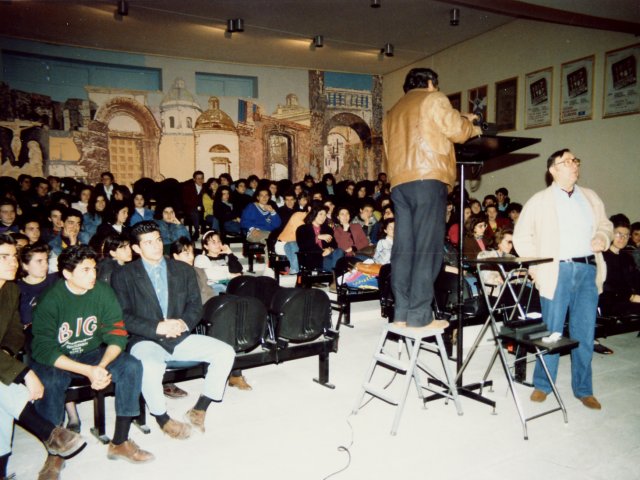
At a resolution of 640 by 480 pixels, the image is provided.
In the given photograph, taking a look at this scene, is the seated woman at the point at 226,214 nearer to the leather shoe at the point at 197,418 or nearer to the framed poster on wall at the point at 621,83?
the leather shoe at the point at 197,418

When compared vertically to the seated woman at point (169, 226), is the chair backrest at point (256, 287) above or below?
below

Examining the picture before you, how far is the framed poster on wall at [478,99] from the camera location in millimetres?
11270

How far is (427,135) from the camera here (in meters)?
2.60

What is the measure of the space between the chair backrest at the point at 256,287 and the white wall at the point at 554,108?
746 centimetres

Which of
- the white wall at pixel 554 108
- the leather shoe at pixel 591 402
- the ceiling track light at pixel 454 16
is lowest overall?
the leather shoe at pixel 591 402

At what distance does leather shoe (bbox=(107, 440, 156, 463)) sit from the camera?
258cm

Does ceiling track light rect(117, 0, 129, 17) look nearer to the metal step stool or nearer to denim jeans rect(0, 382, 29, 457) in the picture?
denim jeans rect(0, 382, 29, 457)

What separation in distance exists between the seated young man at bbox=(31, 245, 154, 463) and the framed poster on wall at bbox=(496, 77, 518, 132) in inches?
382

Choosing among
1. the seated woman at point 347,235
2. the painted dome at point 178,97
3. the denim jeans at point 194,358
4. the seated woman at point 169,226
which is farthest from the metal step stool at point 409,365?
the painted dome at point 178,97

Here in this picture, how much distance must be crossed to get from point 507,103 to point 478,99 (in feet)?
2.77

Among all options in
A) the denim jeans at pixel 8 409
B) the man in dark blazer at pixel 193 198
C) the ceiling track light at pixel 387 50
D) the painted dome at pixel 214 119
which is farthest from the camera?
the painted dome at pixel 214 119

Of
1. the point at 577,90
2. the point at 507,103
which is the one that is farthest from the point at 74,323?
the point at 507,103

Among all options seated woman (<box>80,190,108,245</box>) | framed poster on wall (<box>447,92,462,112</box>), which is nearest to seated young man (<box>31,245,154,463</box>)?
seated woman (<box>80,190,108,245</box>)

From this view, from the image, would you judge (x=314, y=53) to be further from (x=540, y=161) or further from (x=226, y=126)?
(x=540, y=161)
